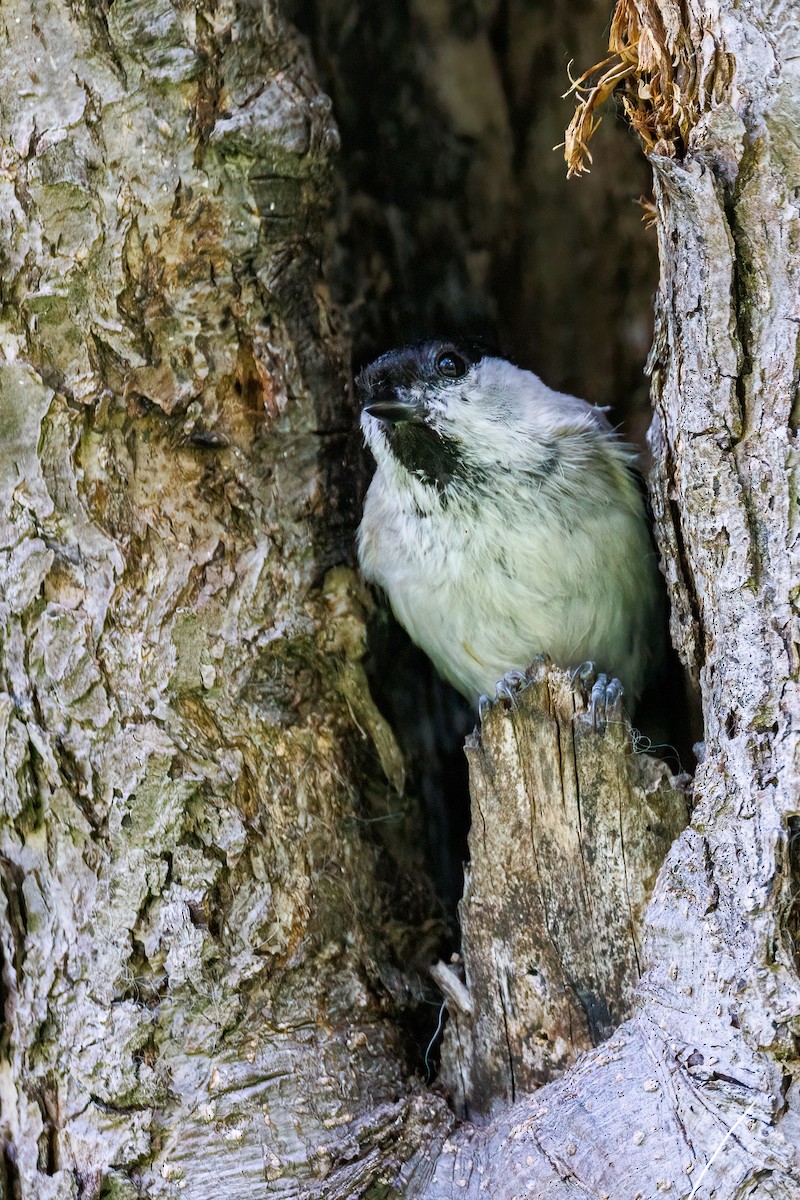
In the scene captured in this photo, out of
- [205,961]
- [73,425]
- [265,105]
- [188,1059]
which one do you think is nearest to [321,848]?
[205,961]

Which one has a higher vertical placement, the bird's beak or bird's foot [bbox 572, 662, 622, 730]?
the bird's beak

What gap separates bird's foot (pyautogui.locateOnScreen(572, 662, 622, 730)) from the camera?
2.33m

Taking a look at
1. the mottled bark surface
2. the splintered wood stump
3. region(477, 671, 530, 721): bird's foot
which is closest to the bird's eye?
the mottled bark surface

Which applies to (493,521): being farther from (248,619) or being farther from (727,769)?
(727,769)

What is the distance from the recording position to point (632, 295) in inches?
134

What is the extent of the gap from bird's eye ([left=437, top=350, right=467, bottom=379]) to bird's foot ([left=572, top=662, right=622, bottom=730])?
83 cm

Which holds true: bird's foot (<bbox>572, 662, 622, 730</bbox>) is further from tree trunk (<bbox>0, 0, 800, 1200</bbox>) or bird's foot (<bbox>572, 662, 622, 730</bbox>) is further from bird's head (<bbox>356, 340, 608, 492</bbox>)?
bird's head (<bbox>356, 340, 608, 492</bbox>)

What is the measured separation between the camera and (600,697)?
238cm

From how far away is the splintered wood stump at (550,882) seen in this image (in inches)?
90.3

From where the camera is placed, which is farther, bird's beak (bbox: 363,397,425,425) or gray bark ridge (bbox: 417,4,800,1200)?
bird's beak (bbox: 363,397,425,425)

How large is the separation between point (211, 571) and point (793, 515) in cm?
127

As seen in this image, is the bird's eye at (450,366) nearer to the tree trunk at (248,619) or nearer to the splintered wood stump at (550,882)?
the tree trunk at (248,619)

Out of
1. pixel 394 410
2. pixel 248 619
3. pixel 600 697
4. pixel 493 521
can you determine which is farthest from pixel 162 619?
pixel 600 697

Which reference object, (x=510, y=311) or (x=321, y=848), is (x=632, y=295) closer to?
(x=510, y=311)
